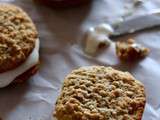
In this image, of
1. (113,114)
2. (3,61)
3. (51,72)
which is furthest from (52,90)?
(113,114)

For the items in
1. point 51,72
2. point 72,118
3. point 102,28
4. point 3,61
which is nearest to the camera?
point 72,118

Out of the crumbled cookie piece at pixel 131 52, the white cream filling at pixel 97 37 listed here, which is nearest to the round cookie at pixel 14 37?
the white cream filling at pixel 97 37

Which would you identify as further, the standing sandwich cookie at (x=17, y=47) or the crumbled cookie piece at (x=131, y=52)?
the crumbled cookie piece at (x=131, y=52)

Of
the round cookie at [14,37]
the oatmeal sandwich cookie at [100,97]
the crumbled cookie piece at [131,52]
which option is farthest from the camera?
the crumbled cookie piece at [131,52]

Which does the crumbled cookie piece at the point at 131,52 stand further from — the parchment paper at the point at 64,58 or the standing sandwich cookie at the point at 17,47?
the standing sandwich cookie at the point at 17,47

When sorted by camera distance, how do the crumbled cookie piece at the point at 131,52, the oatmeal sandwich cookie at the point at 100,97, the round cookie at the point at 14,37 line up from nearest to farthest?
the oatmeal sandwich cookie at the point at 100,97
the round cookie at the point at 14,37
the crumbled cookie piece at the point at 131,52

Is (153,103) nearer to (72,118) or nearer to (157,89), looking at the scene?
(157,89)
